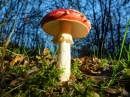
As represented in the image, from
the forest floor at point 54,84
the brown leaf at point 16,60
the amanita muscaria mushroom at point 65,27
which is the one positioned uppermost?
the amanita muscaria mushroom at point 65,27

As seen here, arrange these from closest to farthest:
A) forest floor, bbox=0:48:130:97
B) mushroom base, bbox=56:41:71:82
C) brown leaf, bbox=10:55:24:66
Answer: forest floor, bbox=0:48:130:97, mushroom base, bbox=56:41:71:82, brown leaf, bbox=10:55:24:66

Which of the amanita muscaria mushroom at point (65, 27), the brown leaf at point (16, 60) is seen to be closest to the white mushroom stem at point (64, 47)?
the amanita muscaria mushroom at point (65, 27)

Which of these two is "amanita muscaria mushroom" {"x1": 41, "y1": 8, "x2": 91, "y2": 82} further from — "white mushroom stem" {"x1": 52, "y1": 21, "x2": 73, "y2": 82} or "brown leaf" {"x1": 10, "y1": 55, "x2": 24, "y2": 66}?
"brown leaf" {"x1": 10, "y1": 55, "x2": 24, "y2": 66}

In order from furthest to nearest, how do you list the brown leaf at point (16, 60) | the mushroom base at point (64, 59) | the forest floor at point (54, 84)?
the brown leaf at point (16, 60) → the mushroom base at point (64, 59) → the forest floor at point (54, 84)

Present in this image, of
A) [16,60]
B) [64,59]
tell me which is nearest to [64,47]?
[64,59]

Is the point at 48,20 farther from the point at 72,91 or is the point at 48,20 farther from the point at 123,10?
the point at 123,10

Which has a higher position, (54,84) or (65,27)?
(65,27)

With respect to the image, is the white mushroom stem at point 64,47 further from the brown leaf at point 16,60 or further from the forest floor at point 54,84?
the brown leaf at point 16,60

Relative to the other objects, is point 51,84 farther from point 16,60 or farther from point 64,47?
point 16,60

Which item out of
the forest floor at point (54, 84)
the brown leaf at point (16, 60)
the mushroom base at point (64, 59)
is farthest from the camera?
the brown leaf at point (16, 60)

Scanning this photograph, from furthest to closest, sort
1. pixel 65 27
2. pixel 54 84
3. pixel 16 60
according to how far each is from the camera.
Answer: pixel 16 60, pixel 65 27, pixel 54 84

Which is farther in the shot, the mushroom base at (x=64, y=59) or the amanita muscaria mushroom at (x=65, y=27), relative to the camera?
the mushroom base at (x=64, y=59)

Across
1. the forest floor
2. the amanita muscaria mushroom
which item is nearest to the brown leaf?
the forest floor
